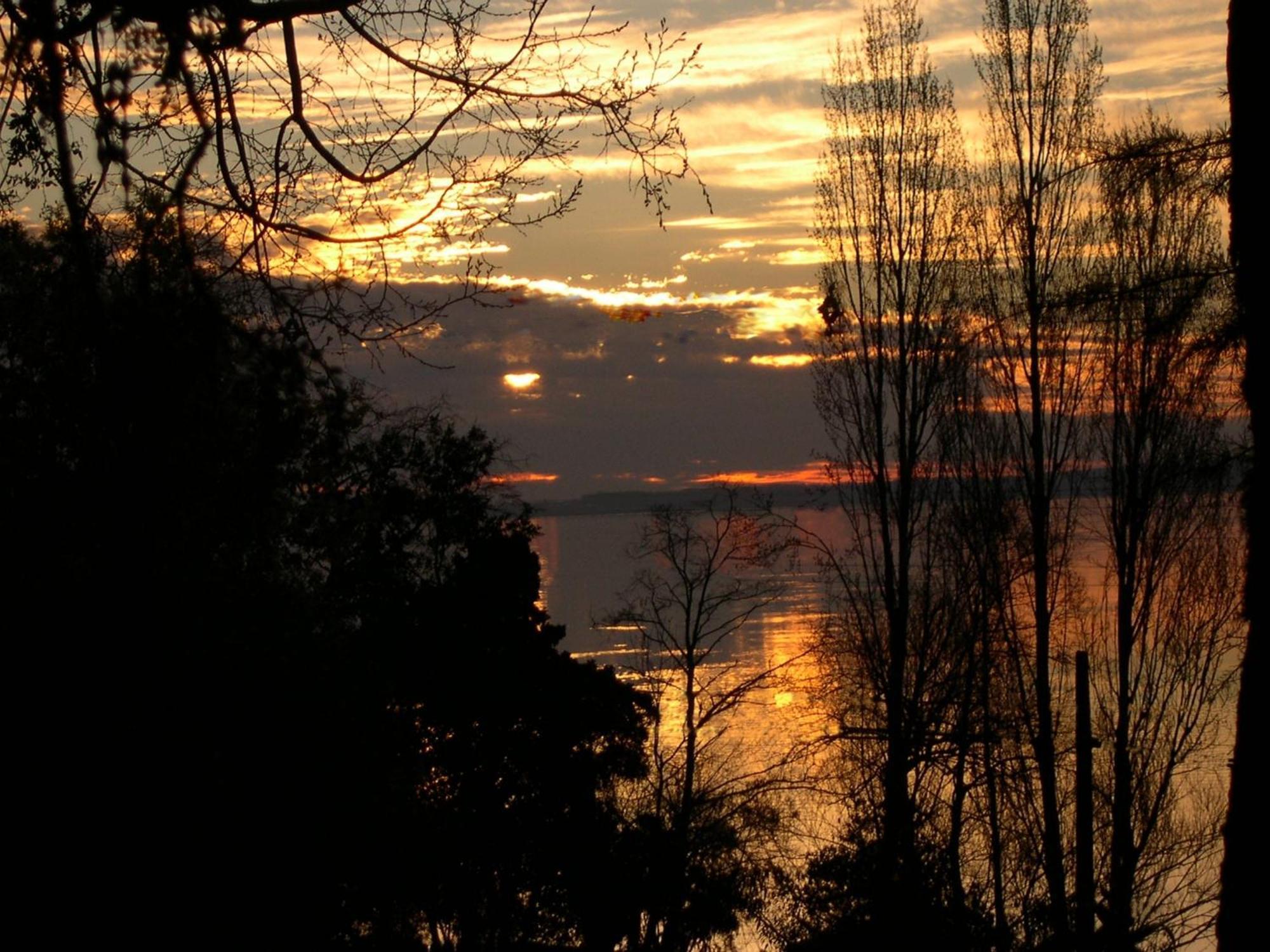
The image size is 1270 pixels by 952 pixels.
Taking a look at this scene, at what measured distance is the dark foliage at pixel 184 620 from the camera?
689 centimetres

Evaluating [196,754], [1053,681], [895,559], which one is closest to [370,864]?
[196,754]

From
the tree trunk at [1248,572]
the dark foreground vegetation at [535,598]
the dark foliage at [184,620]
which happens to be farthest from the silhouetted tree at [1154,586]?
the tree trunk at [1248,572]

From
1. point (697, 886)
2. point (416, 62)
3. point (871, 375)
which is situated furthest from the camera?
point (697, 886)

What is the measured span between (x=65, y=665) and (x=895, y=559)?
1721 cm

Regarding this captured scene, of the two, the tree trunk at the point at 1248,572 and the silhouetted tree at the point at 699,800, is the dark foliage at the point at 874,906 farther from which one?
the tree trunk at the point at 1248,572

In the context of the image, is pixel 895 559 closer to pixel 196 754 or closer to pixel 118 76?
pixel 196 754

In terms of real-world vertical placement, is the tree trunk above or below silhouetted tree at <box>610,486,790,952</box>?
above

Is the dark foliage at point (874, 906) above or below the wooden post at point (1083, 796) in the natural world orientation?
below

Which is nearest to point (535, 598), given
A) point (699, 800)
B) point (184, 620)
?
point (699, 800)

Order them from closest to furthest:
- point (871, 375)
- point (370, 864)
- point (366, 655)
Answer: point (370, 864)
point (366, 655)
point (871, 375)

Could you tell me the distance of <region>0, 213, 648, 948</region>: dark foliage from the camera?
6891 mm

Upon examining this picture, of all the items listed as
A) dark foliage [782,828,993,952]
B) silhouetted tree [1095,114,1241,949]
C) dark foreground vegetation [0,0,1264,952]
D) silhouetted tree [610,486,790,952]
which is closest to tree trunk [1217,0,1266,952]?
dark foreground vegetation [0,0,1264,952]

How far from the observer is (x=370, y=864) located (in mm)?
13930

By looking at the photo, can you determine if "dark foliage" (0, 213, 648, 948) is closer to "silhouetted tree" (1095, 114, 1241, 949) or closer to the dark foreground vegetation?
the dark foreground vegetation
